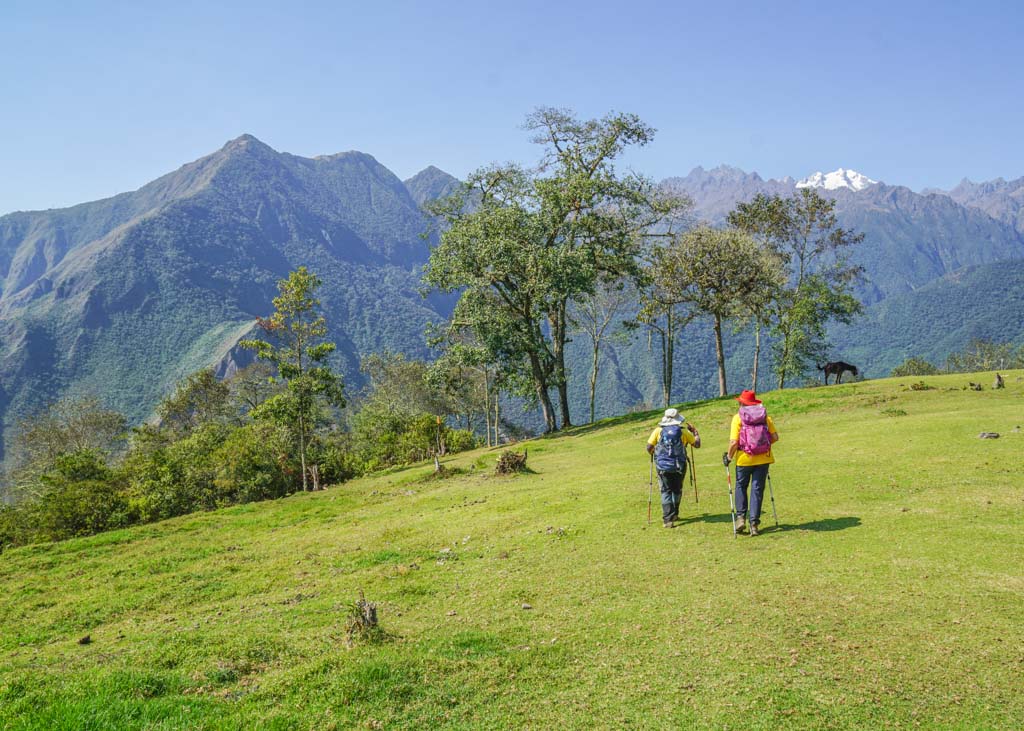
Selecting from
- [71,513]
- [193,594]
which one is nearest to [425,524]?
[193,594]

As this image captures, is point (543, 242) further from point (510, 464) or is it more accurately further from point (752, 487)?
point (752, 487)

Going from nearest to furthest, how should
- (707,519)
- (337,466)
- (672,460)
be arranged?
(672,460) < (707,519) < (337,466)

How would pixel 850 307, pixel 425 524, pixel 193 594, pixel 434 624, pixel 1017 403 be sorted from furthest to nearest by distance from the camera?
1. pixel 850 307
2. pixel 1017 403
3. pixel 425 524
4. pixel 193 594
5. pixel 434 624

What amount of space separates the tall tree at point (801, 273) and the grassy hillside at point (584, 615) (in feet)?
101

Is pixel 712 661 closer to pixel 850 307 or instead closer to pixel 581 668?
pixel 581 668

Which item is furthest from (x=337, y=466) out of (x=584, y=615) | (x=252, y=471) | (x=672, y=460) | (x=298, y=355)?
(x=584, y=615)

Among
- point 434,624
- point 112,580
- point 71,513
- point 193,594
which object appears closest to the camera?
point 434,624

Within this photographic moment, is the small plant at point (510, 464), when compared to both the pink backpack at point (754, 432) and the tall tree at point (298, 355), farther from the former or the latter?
the tall tree at point (298, 355)

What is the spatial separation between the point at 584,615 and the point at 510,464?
14.5 m

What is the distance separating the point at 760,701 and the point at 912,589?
11.4 ft

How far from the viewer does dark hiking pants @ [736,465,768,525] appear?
10.7m

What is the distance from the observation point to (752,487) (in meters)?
10.8

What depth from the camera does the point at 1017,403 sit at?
71.3 ft

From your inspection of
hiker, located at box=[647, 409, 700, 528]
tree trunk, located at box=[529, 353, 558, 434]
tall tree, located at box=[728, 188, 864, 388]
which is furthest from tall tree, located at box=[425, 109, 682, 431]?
hiker, located at box=[647, 409, 700, 528]
